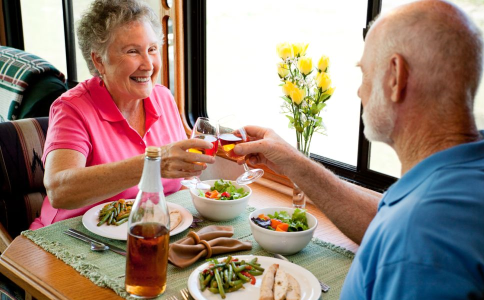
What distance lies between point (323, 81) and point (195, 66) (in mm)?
1308

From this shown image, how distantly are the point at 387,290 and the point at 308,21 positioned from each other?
171cm

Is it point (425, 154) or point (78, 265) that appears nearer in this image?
point (425, 154)

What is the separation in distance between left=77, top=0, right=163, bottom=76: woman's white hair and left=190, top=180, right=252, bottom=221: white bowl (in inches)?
28.8

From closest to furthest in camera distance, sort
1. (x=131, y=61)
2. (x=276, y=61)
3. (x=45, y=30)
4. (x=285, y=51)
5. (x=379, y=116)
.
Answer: (x=379, y=116), (x=285, y=51), (x=131, y=61), (x=276, y=61), (x=45, y=30)

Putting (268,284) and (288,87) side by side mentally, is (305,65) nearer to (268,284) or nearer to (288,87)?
(288,87)

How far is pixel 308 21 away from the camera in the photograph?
7.97ft

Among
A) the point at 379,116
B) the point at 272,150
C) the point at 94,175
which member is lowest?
the point at 94,175

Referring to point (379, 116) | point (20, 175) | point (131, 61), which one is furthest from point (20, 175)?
point (379, 116)

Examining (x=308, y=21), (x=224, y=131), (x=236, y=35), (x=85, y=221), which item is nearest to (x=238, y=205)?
(x=224, y=131)

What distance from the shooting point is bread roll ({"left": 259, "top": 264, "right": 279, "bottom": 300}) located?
1287mm

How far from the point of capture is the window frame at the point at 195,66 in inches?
88.5

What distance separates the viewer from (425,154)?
1.10m

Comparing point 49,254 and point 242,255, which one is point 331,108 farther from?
point 49,254

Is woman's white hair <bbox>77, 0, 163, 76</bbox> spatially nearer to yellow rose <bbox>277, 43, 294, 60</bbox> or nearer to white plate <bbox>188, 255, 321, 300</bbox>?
yellow rose <bbox>277, 43, 294, 60</bbox>
